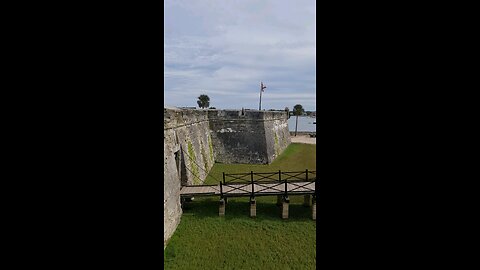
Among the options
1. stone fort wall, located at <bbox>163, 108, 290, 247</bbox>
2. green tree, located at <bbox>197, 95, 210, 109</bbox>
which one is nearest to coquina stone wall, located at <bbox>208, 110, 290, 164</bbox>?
stone fort wall, located at <bbox>163, 108, 290, 247</bbox>

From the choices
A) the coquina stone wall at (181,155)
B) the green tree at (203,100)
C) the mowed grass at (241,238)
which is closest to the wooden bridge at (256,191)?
the mowed grass at (241,238)

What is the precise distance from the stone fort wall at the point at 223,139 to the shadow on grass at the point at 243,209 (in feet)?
5.09

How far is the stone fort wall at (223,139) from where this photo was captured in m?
13.6

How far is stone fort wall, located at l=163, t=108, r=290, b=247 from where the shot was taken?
13625mm

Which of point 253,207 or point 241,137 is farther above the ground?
point 241,137

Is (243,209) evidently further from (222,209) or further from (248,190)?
(222,209)

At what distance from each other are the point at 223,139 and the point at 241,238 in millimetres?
12161

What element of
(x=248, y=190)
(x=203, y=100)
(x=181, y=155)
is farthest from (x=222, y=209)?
(x=203, y=100)

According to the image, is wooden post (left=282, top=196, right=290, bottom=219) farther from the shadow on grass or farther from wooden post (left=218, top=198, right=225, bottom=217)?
wooden post (left=218, top=198, right=225, bottom=217)

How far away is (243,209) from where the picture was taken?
11188mm
